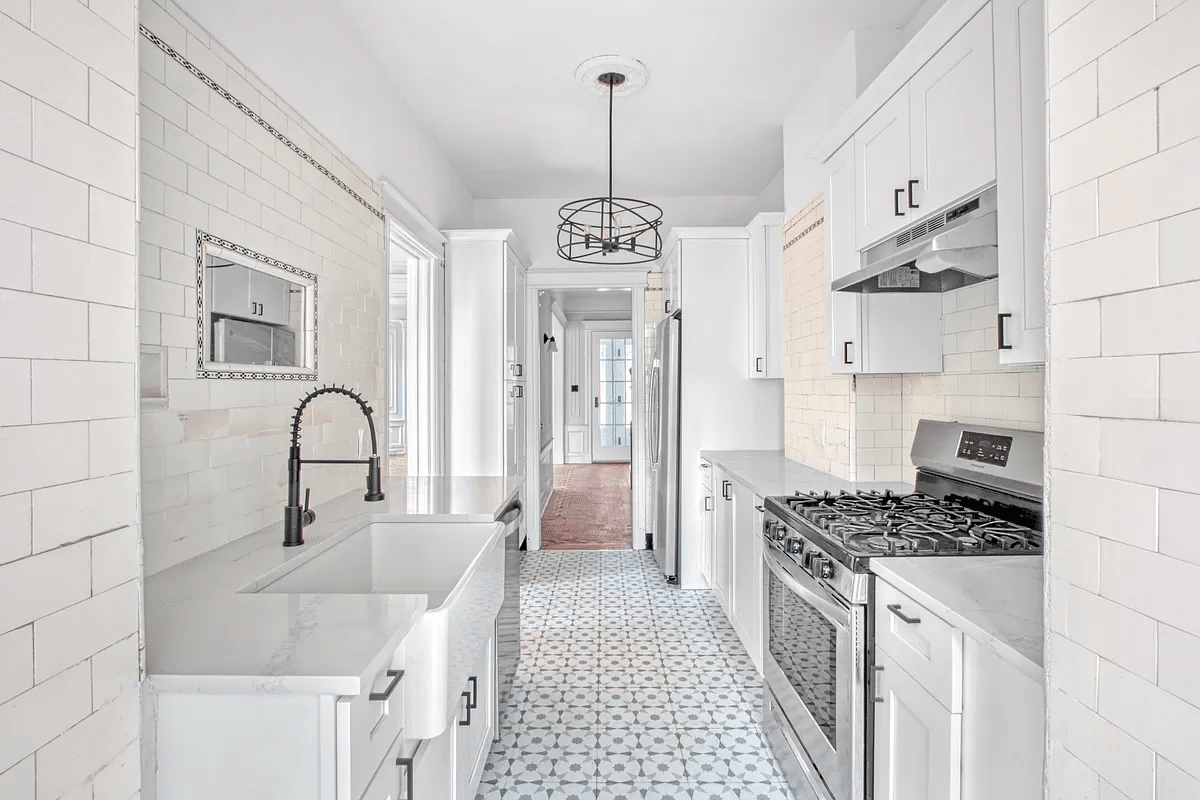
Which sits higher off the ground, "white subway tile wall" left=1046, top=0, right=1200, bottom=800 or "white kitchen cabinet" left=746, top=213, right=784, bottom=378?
"white kitchen cabinet" left=746, top=213, right=784, bottom=378

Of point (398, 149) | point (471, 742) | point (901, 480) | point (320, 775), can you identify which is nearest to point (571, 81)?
point (398, 149)

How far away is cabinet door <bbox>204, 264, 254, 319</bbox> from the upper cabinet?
1.94 metres

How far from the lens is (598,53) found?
2.95 m

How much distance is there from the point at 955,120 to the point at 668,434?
2690mm

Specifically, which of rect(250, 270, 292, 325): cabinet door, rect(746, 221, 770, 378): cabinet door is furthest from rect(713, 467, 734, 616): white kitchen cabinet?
rect(250, 270, 292, 325): cabinet door

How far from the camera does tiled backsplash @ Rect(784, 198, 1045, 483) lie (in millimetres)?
→ 2188

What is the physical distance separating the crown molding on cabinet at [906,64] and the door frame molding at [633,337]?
247 cm

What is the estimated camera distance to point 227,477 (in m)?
1.79

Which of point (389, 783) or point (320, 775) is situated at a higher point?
point (320, 775)

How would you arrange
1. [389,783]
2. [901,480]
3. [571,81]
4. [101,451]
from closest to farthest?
[101,451] → [389,783] → [901,480] → [571,81]

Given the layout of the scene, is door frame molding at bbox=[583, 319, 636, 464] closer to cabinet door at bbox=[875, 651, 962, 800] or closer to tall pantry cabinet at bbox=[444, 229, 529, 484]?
tall pantry cabinet at bbox=[444, 229, 529, 484]

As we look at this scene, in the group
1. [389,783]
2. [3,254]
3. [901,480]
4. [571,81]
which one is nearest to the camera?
[3,254]

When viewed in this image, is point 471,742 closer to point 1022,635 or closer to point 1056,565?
point 1022,635

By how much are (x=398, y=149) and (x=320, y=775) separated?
3.03 metres
